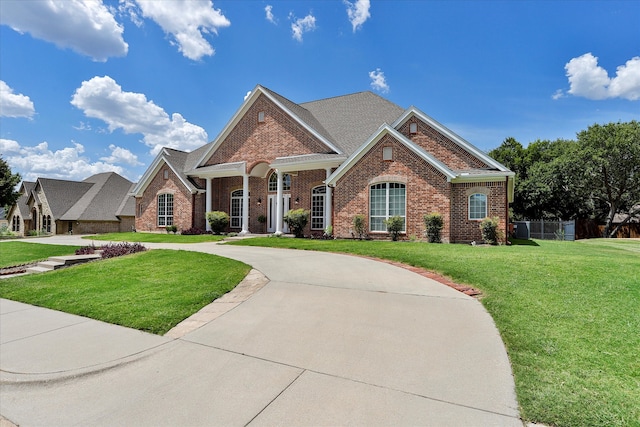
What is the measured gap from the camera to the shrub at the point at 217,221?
2092 cm

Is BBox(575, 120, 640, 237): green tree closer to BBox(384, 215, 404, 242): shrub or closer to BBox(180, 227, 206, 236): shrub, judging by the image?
BBox(384, 215, 404, 242): shrub

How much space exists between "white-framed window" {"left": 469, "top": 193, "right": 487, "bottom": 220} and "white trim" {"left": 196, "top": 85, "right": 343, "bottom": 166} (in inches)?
279

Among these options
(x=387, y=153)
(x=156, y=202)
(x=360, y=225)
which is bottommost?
(x=360, y=225)

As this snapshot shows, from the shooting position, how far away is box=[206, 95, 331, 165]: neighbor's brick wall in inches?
779

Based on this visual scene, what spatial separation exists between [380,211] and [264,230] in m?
8.81

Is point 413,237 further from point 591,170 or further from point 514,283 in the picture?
point 591,170

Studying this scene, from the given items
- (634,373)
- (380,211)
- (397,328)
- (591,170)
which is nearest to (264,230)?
(380,211)

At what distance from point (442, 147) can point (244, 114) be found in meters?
12.6

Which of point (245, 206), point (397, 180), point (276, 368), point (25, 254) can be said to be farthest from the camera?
point (245, 206)

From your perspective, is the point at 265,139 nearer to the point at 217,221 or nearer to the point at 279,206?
the point at 279,206

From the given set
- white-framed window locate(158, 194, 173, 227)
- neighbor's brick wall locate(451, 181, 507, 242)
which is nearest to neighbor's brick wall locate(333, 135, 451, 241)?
neighbor's brick wall locate(451, 181, 507, 242)

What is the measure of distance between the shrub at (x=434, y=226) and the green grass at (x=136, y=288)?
8918mm

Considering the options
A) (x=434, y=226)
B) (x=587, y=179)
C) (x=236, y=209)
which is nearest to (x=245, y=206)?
(x=236, y=209)

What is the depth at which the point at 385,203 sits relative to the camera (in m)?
16.0
